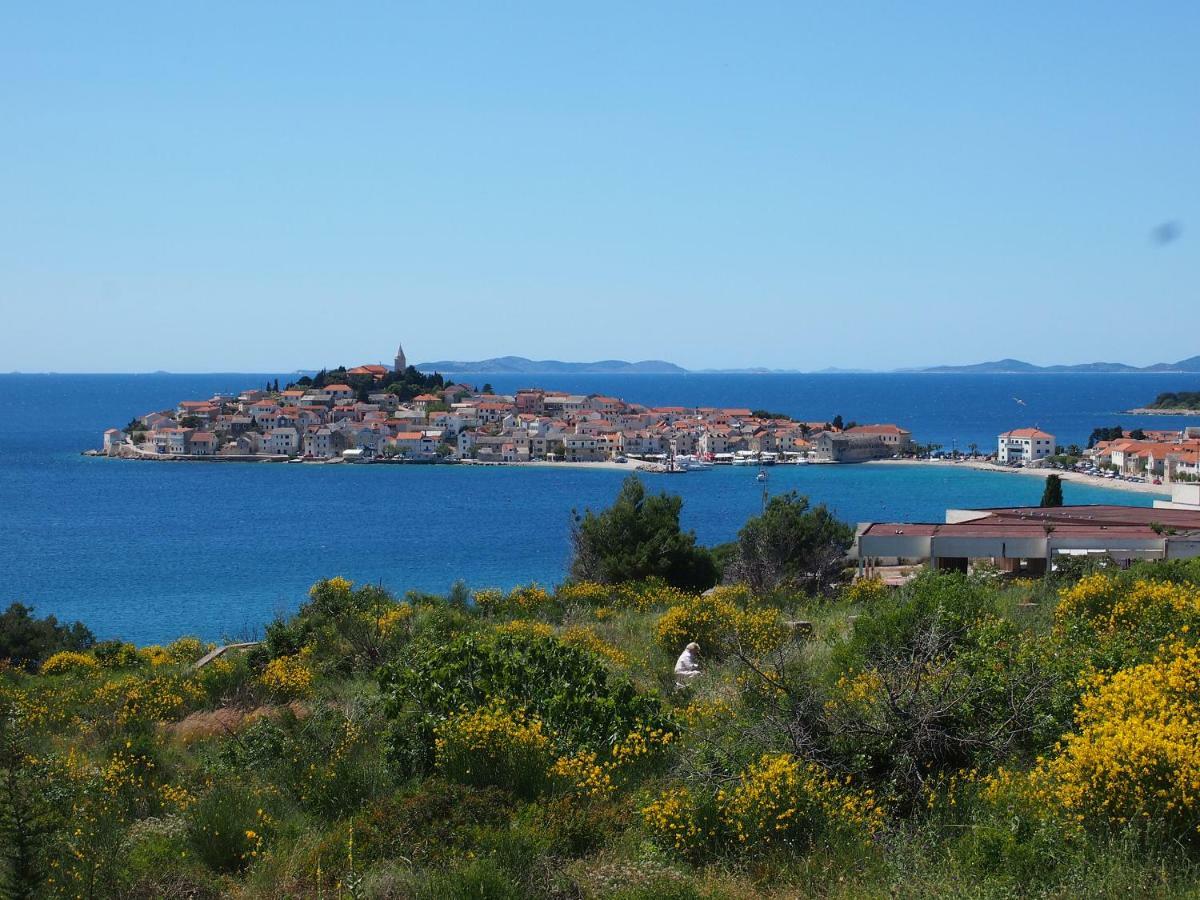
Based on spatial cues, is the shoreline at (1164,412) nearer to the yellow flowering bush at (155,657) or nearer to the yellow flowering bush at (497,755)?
the yellow flowering bush at (155,657)

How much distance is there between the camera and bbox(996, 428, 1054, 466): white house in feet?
306

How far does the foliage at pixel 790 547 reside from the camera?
20.9 metres

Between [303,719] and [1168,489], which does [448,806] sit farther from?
[1168,489]

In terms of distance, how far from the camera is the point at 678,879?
4871 mm

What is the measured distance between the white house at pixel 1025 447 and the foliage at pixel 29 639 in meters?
85.5

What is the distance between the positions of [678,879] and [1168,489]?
7738cm

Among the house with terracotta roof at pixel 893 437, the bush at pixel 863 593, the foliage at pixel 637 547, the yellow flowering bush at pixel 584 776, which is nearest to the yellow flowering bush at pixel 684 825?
the yellow flowering bush at pixel 584 776

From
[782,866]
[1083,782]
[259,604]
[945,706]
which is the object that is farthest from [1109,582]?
[259,604]

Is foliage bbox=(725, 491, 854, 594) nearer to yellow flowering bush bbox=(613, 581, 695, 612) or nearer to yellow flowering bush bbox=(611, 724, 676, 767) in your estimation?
yellow flowering bush bbox=(613, 581, 695, 612)

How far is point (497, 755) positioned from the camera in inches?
243

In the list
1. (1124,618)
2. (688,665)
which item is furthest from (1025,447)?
(688,665)

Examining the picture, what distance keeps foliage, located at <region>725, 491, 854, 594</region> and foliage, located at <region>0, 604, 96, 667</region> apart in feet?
40.4

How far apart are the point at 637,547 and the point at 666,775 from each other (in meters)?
14.3

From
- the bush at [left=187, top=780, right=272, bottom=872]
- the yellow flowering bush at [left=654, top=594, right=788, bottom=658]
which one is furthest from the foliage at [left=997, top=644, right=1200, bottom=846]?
the yellow flowering bush at [left=654, top=594, right=788, bottom=658]
